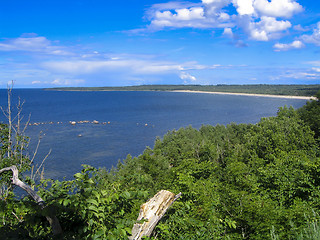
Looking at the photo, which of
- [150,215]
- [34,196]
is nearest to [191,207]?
[150,215]

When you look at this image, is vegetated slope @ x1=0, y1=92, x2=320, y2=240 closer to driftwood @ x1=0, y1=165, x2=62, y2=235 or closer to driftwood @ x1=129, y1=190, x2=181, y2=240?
driftwood @ x1=0, y1=165, x2=62, y2=235

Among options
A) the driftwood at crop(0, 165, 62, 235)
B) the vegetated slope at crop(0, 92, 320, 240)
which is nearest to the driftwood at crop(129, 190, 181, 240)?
the vegetated slope at crop(0, 92, 320, 240)

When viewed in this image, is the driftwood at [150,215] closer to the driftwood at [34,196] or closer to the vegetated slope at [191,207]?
the vegetated slope at [191,207]

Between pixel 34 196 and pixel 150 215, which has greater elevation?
pixel 34 196

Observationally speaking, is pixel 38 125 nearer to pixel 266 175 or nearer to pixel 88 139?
pixel 88 139

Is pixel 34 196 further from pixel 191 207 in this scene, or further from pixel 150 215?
pixel 191 207

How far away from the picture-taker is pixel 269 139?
26281 millimetres

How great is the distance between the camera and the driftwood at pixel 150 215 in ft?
15.2

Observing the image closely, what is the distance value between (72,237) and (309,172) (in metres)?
10.3

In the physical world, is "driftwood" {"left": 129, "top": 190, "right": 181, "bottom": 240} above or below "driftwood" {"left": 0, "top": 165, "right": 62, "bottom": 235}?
below

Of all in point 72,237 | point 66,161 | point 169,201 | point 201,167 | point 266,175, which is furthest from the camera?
point 66,161

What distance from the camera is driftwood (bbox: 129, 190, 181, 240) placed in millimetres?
4641

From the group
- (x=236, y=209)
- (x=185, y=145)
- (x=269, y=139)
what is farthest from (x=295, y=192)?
(x=185, y=145)

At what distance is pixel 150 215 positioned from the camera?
4.93 meters
